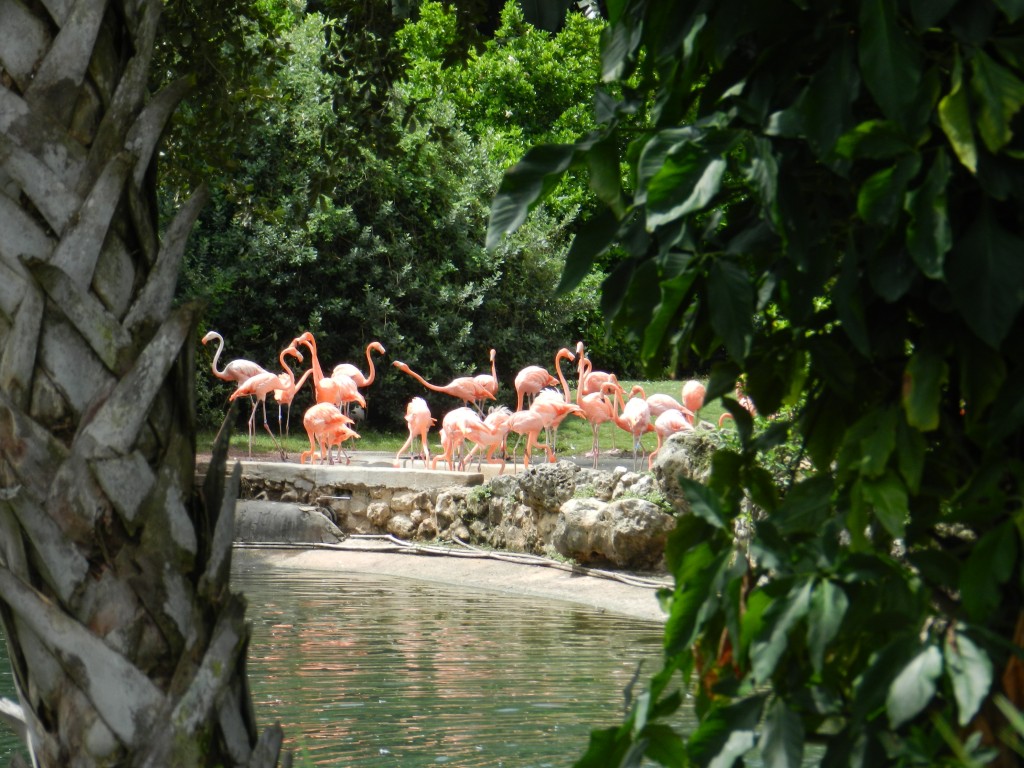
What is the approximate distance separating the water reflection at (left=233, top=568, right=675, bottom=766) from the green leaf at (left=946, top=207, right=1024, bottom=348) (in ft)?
8.73

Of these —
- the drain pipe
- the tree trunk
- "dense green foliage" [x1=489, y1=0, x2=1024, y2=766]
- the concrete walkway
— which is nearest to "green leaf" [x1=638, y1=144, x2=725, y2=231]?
"dense green foliage" [x1=489, y1=0, x2=1024, y2=766]

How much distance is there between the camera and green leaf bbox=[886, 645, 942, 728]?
1.12 metres

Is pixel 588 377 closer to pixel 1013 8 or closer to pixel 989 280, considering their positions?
pixel 989 280

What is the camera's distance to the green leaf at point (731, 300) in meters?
1.27

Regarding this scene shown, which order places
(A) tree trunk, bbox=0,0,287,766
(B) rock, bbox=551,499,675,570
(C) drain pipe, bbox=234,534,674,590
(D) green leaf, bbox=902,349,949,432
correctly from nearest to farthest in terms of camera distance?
(D) green leaf, bbox=902,349,949,432 < (A) tree trunk, bbox=0,0,287,766 < (C) drain pipe, bbox=234,534,674,590 < (B) rock, bbox=551,499,675,570

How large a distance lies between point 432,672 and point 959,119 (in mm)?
5960

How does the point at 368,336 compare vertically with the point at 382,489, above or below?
above

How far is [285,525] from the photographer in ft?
42.5

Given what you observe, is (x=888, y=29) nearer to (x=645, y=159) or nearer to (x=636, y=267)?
(x=645, y=159)

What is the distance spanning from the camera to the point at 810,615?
1.20 metres

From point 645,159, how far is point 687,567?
1.51 feet

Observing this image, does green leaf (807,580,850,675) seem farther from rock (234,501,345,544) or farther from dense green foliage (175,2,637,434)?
dense green foliage (175,2,637,434)

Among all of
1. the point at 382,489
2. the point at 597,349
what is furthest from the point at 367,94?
the point at 597,349

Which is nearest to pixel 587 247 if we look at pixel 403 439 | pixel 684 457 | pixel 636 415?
pixel 684 457
